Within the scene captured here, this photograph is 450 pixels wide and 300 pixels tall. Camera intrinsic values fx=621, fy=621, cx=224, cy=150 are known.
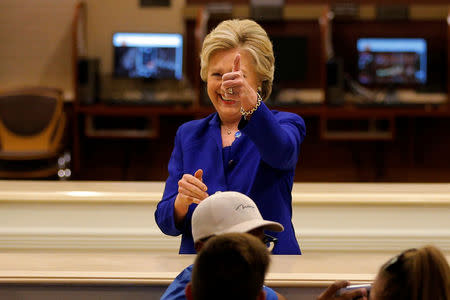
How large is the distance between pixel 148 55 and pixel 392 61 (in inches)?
97.2

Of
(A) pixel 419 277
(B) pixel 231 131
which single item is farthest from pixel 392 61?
(A) pixel 419 277

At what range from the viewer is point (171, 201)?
60.8 inches

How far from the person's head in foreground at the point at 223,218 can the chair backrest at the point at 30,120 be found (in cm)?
430

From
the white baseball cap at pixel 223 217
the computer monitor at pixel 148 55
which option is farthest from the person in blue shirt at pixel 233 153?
the computer monitor at pixel 148 55

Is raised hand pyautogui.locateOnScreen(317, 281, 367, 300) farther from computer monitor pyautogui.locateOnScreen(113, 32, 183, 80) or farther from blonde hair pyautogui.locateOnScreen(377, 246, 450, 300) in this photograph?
computer monitor pyautogui.locateOnScreen(113, 32, 183, 80)

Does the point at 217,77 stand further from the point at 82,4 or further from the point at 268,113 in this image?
the point at 82,4

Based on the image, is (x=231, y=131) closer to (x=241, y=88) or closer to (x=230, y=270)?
(x=241, y=88)

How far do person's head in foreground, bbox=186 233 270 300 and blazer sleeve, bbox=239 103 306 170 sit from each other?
0.44 metres

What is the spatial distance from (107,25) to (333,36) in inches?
92.9

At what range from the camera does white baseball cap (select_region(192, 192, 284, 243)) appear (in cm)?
120

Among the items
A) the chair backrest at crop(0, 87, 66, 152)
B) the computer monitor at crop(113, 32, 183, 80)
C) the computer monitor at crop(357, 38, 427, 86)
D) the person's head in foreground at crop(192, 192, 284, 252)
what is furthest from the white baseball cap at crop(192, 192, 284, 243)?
the computer monitor at crop(357, 38, 427, 86)

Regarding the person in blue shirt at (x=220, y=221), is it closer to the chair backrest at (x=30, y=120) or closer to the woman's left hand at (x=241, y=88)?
the woman's left hand at (x=241, y=88)

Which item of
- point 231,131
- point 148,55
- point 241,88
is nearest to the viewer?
point 241,88

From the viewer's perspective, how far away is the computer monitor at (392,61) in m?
6.27
